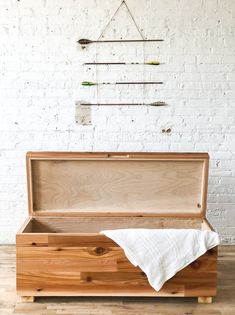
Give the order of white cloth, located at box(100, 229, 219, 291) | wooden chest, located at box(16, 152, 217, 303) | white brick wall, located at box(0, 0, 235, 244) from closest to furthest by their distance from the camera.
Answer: white cloth, located at box(100, 229, 219, 291)
wooden chest, located at box(16, 152, 217, 303)
white brick wall, located at box(0, 0, 235, 244)

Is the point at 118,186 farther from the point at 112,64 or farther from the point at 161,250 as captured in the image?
the point at 112,64

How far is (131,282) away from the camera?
241cm

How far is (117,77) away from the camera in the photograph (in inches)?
127

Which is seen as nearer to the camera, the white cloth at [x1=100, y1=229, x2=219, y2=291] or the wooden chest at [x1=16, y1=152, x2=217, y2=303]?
the white cloth at [x1=100, y1=229, x2=219, y2=291]

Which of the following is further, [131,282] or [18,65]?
[18,65]

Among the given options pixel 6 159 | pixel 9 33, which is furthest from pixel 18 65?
pixel 6 159

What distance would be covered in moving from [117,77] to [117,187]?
89 cm

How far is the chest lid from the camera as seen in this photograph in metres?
2.79

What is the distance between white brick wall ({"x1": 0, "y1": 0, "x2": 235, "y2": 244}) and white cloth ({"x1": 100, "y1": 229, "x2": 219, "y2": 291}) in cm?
103

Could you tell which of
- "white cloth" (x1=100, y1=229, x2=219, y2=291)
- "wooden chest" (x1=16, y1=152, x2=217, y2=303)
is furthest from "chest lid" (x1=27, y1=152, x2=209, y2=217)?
"white cloth" (x1=100, y1=229, x2=219, y2=291)

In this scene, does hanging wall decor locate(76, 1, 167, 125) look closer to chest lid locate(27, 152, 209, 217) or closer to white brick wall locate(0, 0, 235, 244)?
white brick wall locate(0, 0, 235, 244)

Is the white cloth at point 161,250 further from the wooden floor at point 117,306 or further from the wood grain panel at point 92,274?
the wooden floor at point 117,306

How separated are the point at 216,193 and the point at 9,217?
166cm

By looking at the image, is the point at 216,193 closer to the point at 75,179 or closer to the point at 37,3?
the point at 75,179
